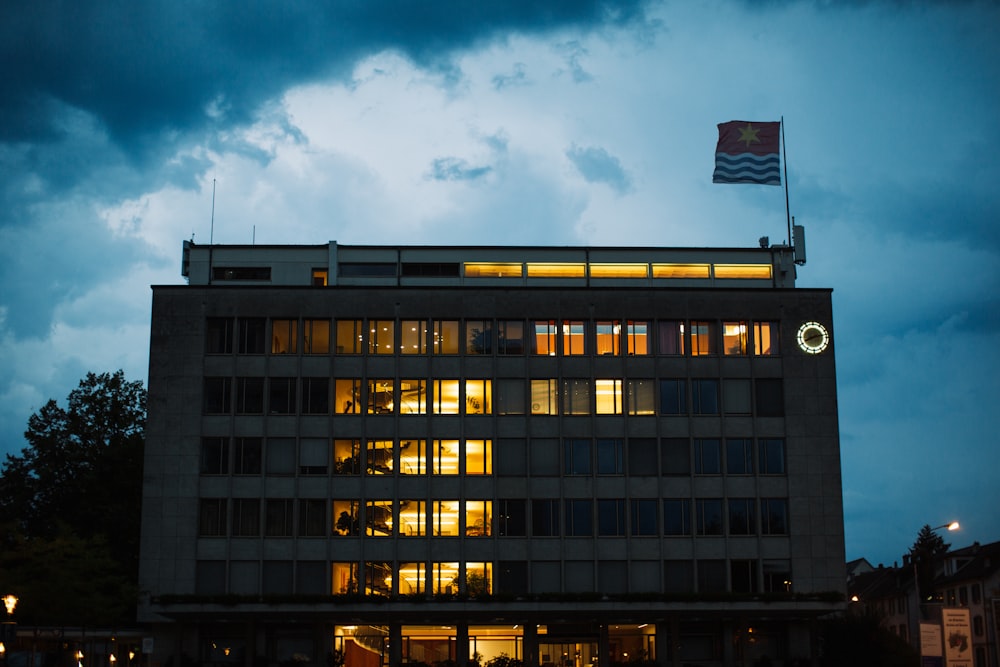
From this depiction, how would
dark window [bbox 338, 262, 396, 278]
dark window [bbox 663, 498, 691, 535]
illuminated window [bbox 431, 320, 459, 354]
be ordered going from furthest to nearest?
dark window [bbox 338, 262, 396, 278]
illuminated window [bbox 431, 320, 459, 354]
dark window [bbox 663, 498, 691, 535]

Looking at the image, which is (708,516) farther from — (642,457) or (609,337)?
(609,337)

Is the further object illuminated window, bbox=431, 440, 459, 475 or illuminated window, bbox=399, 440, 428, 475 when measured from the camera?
illuminated window, bbox=431, 440, 459, 475

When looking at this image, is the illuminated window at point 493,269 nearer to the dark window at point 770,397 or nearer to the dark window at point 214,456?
the dark window at point 770,397

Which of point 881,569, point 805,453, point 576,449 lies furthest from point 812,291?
point 881,569

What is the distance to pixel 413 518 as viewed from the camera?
224 feet

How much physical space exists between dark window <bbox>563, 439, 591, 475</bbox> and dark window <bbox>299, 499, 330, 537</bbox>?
14757 millimetres

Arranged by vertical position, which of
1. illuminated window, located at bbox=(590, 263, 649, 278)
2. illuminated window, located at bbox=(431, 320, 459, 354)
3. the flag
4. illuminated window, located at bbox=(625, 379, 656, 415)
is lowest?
illuminated window, located at bbox=(625, 379, 656, 415)

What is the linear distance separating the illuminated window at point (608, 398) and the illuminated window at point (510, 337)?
17.4 ft

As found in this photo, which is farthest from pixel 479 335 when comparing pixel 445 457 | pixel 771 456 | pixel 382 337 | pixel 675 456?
pixel 771 456

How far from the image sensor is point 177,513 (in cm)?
6762

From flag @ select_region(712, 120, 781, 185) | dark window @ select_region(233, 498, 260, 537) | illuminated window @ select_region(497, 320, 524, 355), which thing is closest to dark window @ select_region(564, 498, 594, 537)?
illuminated window @ select_region(497, 320, 524, 355)

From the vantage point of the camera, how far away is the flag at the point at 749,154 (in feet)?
225

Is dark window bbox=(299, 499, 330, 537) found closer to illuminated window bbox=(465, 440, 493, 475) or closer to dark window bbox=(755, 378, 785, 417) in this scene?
illuminated window bbox=(465, 440, 493, 475)

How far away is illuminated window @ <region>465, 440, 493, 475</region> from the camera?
68750 millimetres
